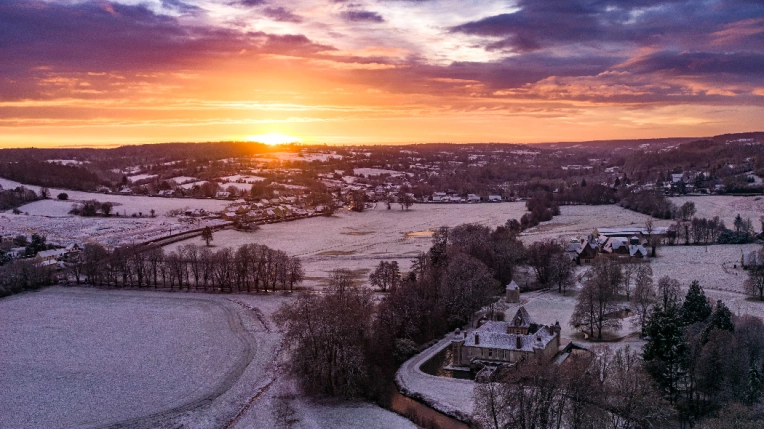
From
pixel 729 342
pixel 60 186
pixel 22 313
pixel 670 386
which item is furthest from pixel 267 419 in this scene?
pixel 60 186

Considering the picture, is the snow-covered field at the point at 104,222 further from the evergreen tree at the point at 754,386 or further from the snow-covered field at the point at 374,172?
the snow-covered field at the point at 374,172

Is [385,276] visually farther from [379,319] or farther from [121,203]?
[121,203]

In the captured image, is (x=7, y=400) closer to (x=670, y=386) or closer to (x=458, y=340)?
(x=458, y=340)

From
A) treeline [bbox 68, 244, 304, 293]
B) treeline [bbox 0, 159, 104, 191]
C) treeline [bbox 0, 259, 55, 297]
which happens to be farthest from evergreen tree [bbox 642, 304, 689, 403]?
Answer: treeline [bbox 0, 159, 104, 191]

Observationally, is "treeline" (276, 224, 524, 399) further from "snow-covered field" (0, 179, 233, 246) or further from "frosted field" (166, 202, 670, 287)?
"snow-covered field" (0, 179, 233, 246)

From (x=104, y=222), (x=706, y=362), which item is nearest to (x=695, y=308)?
(x=706, y=362)

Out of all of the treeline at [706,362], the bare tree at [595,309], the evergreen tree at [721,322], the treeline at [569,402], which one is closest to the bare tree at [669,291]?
the bare tree at [595,309]
